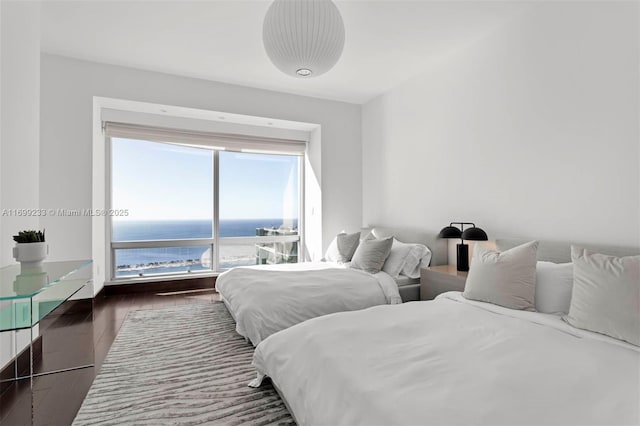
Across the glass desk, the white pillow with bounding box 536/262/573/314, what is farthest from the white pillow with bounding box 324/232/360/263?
the glass desk

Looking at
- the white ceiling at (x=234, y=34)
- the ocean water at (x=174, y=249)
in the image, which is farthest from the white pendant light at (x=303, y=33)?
the ocean water at (x=174, y=249)

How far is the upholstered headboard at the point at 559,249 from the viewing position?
214 cm

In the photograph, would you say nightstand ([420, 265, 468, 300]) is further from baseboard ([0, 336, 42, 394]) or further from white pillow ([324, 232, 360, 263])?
baseboard ([0, 336, 42, 394])

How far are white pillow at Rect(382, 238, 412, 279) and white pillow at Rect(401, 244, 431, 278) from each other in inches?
1.7

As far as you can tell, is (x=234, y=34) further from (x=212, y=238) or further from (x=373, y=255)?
(x=212, y=238)

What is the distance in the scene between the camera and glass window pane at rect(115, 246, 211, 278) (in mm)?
4602

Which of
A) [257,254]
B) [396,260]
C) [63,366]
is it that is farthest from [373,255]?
[63,366]

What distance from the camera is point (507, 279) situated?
221 centimetres

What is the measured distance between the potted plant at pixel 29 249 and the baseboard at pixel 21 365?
2.11 ft

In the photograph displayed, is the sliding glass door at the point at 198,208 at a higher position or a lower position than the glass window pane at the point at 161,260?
higher

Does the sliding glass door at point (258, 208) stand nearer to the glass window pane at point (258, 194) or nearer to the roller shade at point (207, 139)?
the glass window pane at point (258, 194)

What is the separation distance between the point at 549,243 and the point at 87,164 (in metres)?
4.56

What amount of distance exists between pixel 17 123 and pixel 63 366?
169cm

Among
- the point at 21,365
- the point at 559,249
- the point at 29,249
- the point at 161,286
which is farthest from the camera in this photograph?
the point at 161,286
